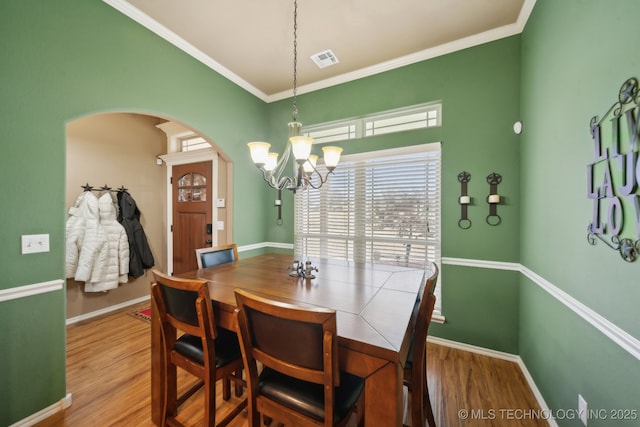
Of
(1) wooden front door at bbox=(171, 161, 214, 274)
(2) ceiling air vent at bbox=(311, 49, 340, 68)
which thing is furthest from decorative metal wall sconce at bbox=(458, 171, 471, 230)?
(1) wooden front door at bbox=(171, 161, 214, 274)

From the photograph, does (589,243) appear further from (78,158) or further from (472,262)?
(78,158)

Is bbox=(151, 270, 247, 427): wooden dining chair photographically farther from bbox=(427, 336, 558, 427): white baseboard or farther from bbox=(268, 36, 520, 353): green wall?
bbox=(268, 36, 520, 353): green wall

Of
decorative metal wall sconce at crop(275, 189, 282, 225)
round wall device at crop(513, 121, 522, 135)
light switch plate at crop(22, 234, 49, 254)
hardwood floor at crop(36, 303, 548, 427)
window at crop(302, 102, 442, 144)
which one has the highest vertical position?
window at crop(302, 102, 442, 144)

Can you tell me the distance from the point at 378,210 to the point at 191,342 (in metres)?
2.25

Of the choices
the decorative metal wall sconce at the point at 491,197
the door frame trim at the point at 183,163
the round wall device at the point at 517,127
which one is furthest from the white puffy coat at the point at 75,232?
the round wall device at the point at 517,127

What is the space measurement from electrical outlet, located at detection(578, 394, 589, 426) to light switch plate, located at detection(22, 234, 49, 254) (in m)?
3.34

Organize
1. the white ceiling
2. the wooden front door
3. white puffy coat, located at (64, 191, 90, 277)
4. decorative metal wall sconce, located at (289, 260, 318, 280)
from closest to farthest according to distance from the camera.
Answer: decorative metal wall sconce, located at (289, 260, 318, 280) → the white ceiling → white puffy coat, located at (64, 191, 90, 277) → the wooden front door

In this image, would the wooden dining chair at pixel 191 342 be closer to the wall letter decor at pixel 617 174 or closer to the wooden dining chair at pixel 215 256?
the wooden dining chair at pixel 215 256

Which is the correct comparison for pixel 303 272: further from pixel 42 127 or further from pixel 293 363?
pixel 42 127

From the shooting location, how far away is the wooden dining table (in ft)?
2.96

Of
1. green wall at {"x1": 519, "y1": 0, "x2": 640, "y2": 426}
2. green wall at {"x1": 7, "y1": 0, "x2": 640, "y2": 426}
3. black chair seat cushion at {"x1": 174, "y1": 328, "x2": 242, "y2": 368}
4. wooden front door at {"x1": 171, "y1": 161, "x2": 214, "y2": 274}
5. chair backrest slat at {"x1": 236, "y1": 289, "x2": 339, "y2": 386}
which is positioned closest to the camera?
chair backrest slat at {"x1": 236, "y1": 289, "x2": 339, "y2": 386}

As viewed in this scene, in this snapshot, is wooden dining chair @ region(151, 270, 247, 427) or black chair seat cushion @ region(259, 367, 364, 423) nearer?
black chair seat cushion @ region(259, 367, 364, 423)

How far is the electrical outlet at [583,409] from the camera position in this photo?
3.92ft

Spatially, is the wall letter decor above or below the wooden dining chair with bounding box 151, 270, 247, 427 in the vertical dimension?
above
